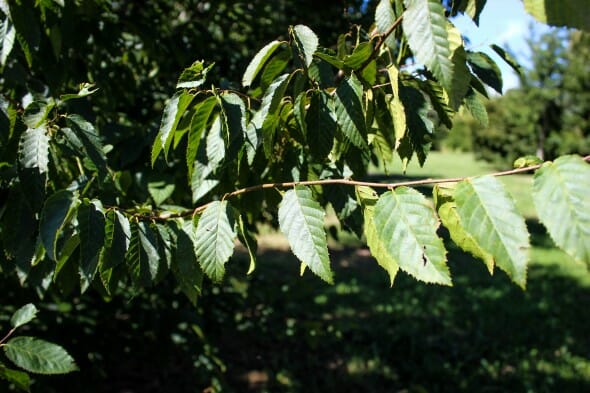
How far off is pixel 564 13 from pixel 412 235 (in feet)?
1.37

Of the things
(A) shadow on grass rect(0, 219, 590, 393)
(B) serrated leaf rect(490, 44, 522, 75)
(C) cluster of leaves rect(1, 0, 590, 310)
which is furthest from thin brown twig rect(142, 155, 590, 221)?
(A) shadow on grass rect(0, 219, 590, 393)

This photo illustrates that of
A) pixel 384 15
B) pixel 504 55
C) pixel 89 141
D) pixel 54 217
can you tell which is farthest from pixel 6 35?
pixel 504 55

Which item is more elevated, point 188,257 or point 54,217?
point 54,217

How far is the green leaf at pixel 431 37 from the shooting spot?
→ 0.84 metres

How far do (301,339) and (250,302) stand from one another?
0.94 m

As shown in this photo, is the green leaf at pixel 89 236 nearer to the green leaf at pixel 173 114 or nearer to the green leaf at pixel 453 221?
the green leaf at pixel 173 114

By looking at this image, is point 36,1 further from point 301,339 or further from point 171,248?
point 301,339

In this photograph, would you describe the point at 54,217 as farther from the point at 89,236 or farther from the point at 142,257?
the point at 142,257

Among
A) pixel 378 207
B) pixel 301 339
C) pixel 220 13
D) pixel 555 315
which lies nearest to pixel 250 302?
pixel 301 339

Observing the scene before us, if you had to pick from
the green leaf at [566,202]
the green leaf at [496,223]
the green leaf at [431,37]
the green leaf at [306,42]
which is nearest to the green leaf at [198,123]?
the green leaf at [306,42]

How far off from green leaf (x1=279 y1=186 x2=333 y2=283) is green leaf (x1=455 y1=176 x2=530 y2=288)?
310mm

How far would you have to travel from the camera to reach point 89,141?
52.8 inches

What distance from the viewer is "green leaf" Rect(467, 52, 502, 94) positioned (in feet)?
4.91

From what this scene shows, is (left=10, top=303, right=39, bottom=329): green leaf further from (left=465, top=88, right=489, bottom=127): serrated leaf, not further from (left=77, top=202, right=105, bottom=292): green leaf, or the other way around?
(left=465, top=88, right=489, bottom=127): serrated leaf
